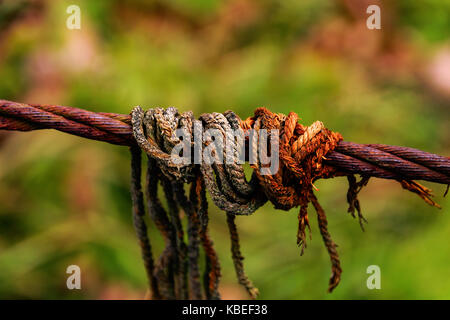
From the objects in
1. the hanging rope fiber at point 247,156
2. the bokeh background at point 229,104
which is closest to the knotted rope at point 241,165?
Answer: the hanging rope fiber at point 247,156

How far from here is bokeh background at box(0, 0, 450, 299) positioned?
150 cm

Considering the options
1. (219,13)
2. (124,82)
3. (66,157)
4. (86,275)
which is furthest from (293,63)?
(86,275)

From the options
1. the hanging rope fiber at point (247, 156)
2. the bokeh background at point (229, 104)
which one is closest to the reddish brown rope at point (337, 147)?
the hanging rope fiber at point (247, 156)

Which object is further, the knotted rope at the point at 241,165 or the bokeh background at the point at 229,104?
the bokeh background at the point at 229,104

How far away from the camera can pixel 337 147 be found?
1.74 ft

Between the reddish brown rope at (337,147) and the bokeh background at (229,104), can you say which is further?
the bokeh background at (229,104)

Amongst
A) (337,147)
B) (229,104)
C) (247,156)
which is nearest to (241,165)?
(247,156)

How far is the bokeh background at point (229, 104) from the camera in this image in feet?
4.91

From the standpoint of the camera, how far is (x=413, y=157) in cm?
51

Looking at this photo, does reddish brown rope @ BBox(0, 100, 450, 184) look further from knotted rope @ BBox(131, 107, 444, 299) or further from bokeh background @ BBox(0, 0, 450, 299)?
bokeh background @ BBox(0, 0, 450, 299)

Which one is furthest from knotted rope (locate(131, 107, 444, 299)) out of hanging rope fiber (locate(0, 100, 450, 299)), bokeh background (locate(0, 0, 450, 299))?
bokeh background (locate(0, 0, 450, 299))

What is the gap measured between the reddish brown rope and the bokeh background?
3.21ft

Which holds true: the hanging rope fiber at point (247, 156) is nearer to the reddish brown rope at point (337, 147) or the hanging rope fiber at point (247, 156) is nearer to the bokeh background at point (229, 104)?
the reddish brown rope at point (337, 147)

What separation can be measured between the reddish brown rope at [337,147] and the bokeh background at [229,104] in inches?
38.6
